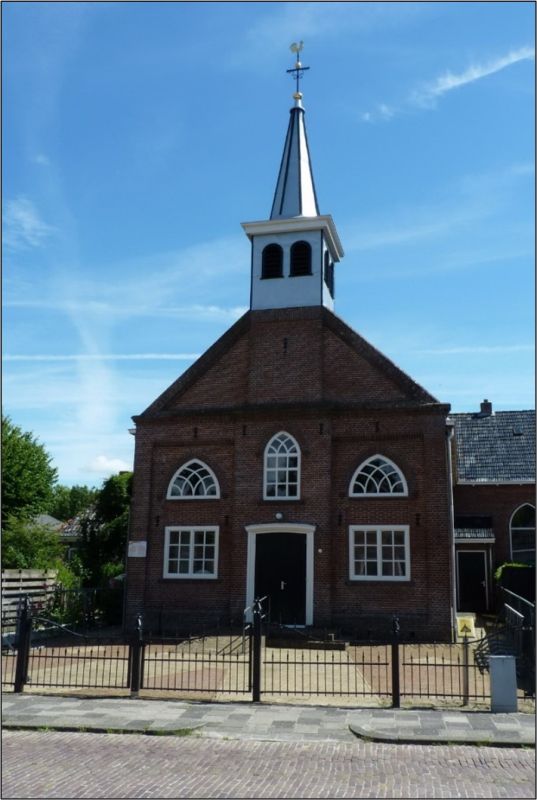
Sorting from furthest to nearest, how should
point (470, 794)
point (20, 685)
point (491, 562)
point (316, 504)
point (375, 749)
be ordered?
1. point (491, 562)
2. point (316, 504)
3. point (20, 685)
4. point (375, 749)
5. point (470, 794)

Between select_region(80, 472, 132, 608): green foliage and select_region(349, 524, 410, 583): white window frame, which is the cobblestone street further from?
select_region(80, 472, 132, 608): green foliage

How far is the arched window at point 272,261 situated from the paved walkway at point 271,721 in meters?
15.7

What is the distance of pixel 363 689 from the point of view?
12953 millimetres

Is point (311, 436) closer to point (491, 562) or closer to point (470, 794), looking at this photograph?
point (491, 562)

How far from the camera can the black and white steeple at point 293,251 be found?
78.7 ft

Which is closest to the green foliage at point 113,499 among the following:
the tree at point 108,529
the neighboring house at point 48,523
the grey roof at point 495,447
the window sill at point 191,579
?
the tree at point 108,529

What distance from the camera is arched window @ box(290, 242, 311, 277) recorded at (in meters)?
24.2


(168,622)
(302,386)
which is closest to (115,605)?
(168,622)

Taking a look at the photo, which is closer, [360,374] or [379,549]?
[379,549]

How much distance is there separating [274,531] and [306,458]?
2431 mm

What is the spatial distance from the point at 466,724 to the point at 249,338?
51.0 ft

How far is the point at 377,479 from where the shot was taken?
2147 cm

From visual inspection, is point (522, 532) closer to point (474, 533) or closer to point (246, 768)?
point (474, 533)

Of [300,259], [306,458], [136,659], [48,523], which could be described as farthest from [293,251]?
[48,523]
